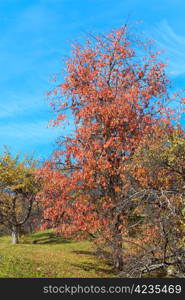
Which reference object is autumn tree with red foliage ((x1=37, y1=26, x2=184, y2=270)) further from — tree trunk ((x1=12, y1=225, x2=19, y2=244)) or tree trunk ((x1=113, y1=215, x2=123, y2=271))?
tree trunk ((x1=12, y1=225, x2=19, y2=244))

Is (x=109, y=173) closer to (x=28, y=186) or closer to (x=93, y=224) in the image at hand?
(x=93, y=224)

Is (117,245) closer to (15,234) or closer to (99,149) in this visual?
(99,149)

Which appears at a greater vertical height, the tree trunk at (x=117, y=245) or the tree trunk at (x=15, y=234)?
the tree trunk at (x=15, y=234)

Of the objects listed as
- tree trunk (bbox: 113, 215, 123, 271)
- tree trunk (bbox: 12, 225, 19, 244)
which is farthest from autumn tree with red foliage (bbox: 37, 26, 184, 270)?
tree trunk (bbox: 12, 225, 19, 244)

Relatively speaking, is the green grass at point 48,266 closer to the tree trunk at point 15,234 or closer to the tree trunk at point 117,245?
the tree trunk at point 117,245

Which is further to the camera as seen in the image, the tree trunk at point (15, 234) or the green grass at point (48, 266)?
the tree trunk at point (15, 234)

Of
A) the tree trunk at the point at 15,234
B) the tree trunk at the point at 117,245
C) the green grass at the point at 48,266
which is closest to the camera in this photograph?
the green grass at the point at 48,266

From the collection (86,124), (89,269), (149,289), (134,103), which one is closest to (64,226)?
(89,269)

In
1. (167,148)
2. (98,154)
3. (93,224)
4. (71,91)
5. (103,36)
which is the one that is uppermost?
(103,36)

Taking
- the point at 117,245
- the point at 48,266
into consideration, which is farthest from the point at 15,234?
the point at 117,245

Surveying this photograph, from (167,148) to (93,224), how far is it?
939cm

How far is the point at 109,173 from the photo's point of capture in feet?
85.9

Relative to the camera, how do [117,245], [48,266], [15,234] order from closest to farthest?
[117,245] < [48,266] < [15,234]

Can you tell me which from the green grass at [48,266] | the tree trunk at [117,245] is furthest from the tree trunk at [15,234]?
the tree trunk at [117,245]
